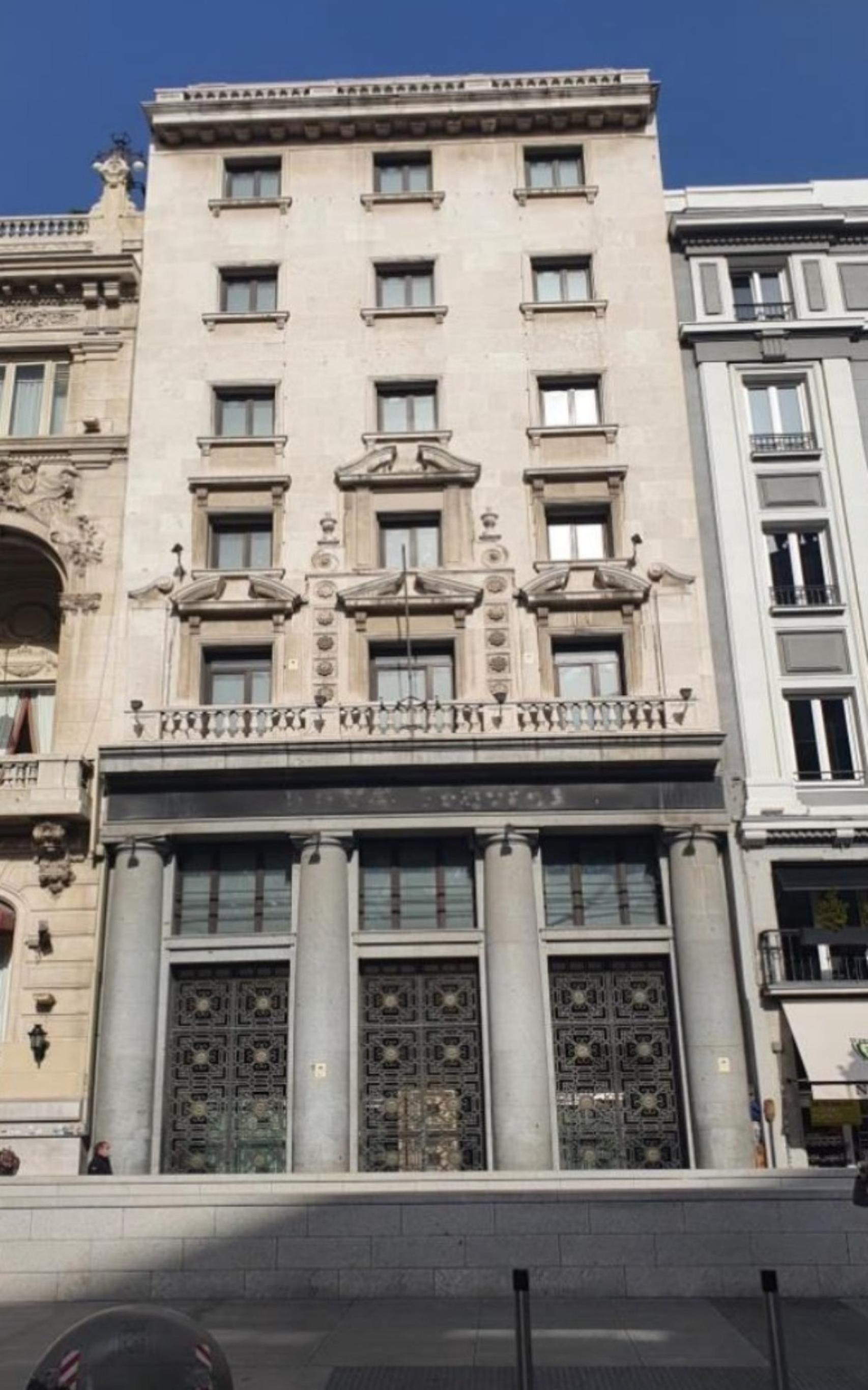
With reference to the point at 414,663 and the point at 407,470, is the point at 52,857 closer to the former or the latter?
the point at 414,663

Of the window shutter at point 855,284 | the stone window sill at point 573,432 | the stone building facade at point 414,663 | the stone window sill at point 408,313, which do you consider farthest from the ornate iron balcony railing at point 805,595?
the stone window sill at point 408,313

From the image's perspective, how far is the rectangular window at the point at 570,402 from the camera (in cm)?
3008

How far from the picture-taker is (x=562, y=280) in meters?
31.7

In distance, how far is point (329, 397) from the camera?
30078mm

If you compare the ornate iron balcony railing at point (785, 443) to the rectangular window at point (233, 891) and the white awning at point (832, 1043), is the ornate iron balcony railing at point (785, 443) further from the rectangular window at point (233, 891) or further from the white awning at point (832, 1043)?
the rectangular window at point (233, 891)

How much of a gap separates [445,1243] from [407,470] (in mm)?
19372

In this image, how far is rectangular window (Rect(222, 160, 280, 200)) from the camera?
3312 cm

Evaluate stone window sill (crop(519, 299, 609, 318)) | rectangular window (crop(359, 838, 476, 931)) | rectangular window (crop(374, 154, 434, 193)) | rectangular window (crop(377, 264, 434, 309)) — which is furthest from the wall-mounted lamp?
rectangular window (crop(374, 154, 434, 193))

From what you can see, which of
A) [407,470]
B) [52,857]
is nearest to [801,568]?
[407,470]

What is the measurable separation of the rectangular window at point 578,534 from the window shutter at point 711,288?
6825 mm

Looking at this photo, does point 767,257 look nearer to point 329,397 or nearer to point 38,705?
point 329,397

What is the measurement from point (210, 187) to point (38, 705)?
51.6 feet

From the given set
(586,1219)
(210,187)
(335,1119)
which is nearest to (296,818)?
(335,1119)

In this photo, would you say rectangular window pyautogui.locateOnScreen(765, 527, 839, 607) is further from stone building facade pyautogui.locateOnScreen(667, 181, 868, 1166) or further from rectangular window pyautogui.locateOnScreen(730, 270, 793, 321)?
rectangular window pyautogui.locateOnScreen(730, 270, 793, 321)
